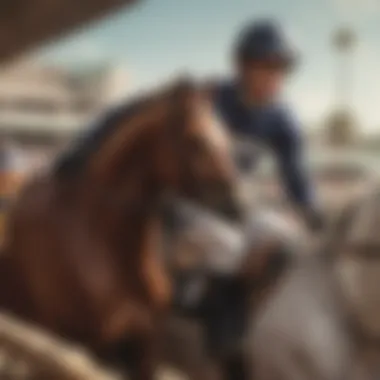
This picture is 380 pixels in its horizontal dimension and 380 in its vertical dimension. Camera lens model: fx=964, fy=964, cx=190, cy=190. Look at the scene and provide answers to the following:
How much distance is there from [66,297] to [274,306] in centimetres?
32

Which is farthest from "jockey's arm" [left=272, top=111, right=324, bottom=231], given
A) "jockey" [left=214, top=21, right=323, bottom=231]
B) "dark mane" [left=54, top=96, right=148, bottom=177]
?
"dark mane" [left=54, top=96, right=148, bottom=177]

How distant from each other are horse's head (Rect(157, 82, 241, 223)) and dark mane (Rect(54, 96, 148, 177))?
82 mm

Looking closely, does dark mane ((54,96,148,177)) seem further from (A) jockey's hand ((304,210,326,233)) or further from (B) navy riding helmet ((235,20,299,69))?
(A) jockey's hand ((304,210,326,233))

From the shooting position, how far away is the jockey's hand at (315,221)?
1.36 m

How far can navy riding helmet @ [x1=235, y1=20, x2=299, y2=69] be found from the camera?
139cm

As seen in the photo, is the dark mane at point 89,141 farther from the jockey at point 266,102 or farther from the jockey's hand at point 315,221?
the jockey's hand at point 315,221

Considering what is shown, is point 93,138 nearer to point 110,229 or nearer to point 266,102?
point 110,229

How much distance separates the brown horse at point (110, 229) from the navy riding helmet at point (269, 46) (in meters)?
0.09

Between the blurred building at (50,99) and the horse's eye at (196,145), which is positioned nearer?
the horse's eye at (196,145)

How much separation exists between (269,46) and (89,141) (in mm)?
305

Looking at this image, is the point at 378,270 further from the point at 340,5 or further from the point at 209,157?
the point at 340,5

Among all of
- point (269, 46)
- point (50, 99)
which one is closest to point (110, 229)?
point (50, 99)

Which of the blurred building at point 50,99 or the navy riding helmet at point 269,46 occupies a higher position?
the navy riding helmet at point 269,46

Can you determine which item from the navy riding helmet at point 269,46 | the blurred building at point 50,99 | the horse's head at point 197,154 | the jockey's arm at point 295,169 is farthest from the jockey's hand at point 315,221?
the blurred building at point 50,99
